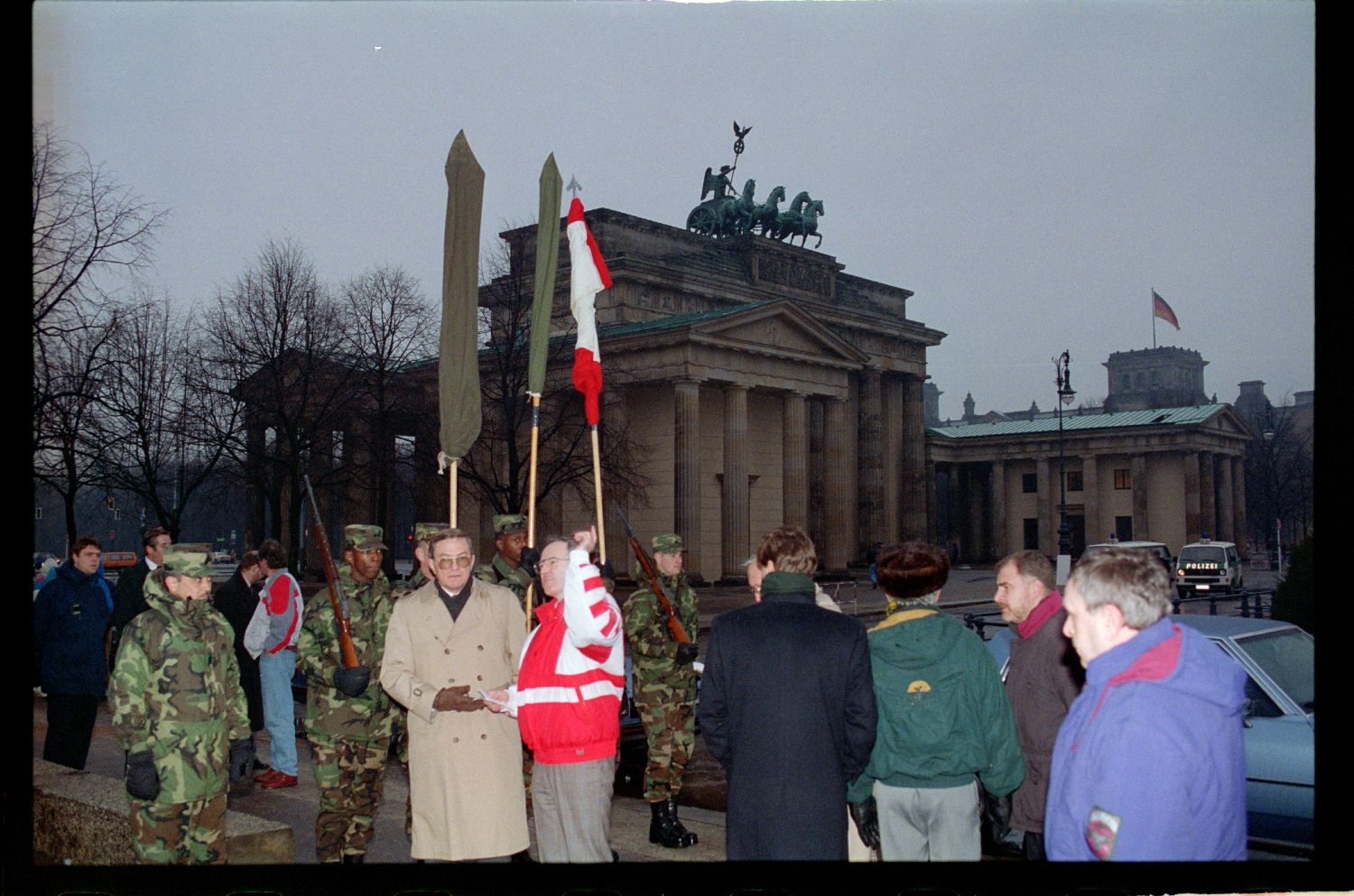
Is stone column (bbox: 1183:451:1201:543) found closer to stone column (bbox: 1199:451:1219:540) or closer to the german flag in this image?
stone column (bbox: 1199:451:1219:540)

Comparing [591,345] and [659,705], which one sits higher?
[591,345]

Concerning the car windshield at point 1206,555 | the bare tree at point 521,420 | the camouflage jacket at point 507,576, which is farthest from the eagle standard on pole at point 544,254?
the car windshield at point 1206,555

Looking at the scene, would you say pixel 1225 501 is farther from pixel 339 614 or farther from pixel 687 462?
pixel 339 614

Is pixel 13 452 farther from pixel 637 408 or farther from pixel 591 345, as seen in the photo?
pixel 637 408

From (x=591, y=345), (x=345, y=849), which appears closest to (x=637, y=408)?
(x=591, y=345)

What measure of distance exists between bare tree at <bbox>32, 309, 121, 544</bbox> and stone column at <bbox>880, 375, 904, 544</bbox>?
38.8 m

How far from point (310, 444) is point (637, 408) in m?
12.1

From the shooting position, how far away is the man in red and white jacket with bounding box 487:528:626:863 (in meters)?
5.59

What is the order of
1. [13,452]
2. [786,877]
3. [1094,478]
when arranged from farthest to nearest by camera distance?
[1094,478] → [13,452] → [786,877]

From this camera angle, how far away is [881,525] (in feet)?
168

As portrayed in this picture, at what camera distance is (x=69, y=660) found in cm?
909

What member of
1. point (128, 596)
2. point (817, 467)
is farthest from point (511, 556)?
point (817, 467)

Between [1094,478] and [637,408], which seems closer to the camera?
[1094,478]

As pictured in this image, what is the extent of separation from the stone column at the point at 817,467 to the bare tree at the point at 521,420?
1552 centimetres
